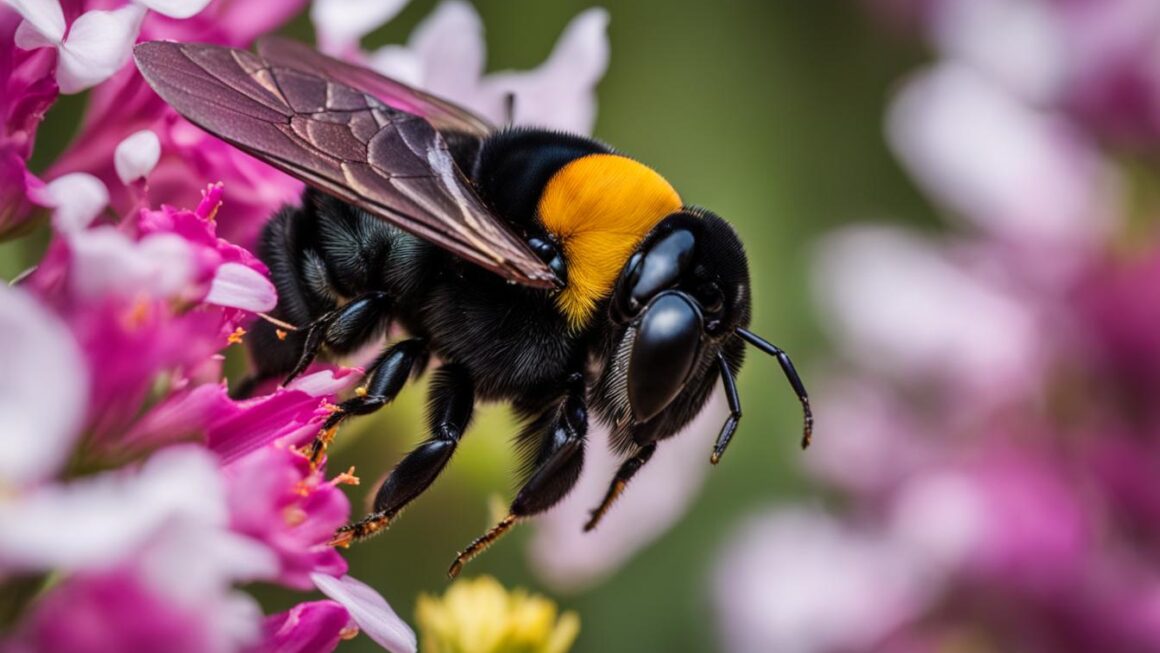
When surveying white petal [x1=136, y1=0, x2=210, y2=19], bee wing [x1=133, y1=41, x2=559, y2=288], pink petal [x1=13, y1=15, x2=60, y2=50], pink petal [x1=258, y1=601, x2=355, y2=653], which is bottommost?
pink petal [x1=258, y1=601, x2=355, y2=653]

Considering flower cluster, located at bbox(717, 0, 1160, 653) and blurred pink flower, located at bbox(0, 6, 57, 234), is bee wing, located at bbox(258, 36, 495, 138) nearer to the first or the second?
blurred pink flower, located at bbox(0, 6, 57, 234)

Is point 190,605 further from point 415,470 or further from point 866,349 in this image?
point 866,349

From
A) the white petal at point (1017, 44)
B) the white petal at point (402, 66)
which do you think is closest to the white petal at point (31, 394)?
the white petal at point (402, 66)

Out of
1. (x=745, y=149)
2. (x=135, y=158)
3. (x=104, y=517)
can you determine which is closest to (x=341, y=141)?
(x=135, y=158)

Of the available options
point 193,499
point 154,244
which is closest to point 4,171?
point 154,244

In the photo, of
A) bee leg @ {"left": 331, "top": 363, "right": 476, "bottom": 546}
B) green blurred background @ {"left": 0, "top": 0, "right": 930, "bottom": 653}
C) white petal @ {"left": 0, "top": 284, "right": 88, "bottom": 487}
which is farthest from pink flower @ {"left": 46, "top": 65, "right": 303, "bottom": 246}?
green blurred background @ {"left": 0, "top": 0, "right": 930, "bottom": 653}

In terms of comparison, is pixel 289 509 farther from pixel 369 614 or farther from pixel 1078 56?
pixel 1078 56
